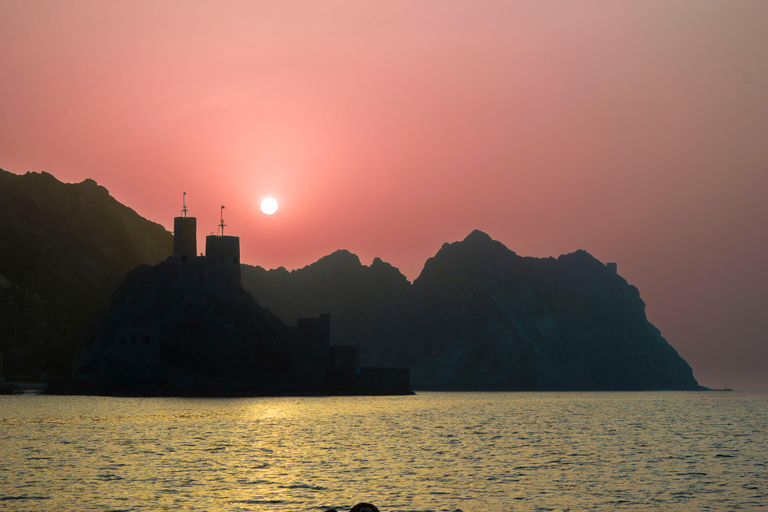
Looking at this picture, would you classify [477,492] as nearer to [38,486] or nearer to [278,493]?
[278,493]

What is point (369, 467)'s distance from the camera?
65812 mm

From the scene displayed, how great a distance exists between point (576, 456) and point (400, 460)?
17.8 meters

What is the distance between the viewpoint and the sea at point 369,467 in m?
47.8

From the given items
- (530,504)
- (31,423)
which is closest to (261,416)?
(31,423)

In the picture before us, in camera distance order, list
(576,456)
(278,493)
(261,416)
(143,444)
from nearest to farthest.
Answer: (278,493) < (576,456) < (143,444) < (261,416)

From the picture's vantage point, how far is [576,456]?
77250 millimetres

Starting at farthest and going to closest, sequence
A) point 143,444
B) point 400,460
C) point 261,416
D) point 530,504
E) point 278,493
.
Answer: point 261,416
point 143,444
point 400,460
point 278,493
point 530,504

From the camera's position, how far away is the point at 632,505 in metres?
47.8

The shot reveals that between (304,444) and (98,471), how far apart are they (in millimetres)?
30416

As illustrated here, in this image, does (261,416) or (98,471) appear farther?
(261,416)

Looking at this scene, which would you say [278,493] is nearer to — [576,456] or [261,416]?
[576,456]

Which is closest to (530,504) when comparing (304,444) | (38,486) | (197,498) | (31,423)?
(197,498)

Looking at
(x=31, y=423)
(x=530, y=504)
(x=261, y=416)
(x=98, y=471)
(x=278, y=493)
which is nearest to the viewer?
(x=530, y=504)

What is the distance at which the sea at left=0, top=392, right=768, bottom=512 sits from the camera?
47844 millimetres
